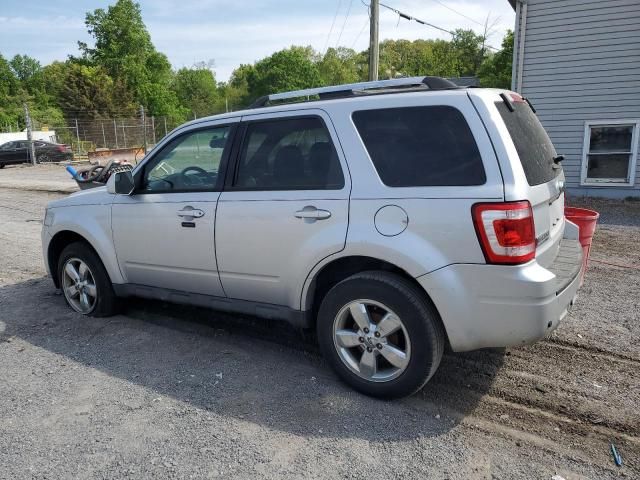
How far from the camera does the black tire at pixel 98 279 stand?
482 centimetres

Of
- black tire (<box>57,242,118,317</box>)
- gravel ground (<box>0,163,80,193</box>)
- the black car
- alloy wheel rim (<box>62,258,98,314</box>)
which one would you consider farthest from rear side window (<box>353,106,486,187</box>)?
the black car

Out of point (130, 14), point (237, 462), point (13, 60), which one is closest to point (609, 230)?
point (237, 462)

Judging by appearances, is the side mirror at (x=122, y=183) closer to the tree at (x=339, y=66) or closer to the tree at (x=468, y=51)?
the tree at (x=468, y=51)

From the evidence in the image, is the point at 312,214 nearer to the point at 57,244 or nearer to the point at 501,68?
the point at 57,244

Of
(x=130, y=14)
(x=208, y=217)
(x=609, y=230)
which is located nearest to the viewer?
(x=208, y=217)

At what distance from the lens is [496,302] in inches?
117

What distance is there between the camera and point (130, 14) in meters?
69.3

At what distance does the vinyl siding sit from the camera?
1083cm

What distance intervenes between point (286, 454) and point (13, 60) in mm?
116188

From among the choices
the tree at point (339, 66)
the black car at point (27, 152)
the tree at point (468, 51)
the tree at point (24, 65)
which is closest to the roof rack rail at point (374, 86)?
the black car at point (27, 152)

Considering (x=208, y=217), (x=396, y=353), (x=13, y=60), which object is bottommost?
(x=396, y=353)

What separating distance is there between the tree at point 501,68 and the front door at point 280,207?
42988 millimetres

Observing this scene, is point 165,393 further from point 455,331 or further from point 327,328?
point 455,331

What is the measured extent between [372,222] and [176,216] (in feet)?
5.58
